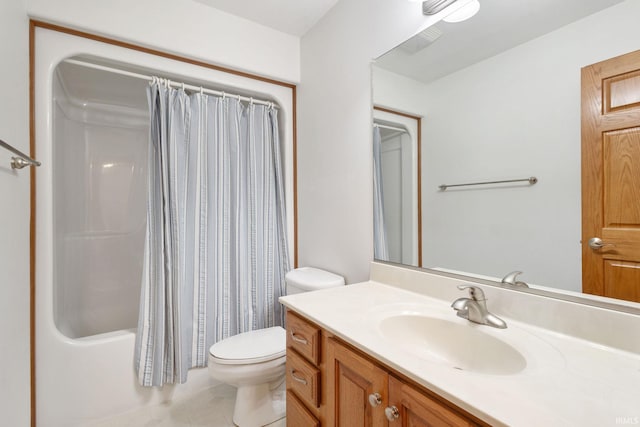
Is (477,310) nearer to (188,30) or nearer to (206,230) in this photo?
(206,230)

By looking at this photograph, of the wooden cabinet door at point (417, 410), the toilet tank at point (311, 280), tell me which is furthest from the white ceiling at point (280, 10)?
the wooden cabinet door at point (417, 410)

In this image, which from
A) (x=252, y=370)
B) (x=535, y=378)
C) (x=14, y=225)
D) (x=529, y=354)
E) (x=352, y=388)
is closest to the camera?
(x=535, y=378)

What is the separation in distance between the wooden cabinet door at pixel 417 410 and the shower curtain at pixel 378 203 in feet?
2.69

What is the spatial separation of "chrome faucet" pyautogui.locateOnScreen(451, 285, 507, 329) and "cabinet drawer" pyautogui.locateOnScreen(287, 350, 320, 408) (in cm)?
55

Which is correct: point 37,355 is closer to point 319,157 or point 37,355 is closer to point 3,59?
point 3,59

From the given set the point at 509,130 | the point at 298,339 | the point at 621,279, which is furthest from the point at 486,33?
the point at 298,339

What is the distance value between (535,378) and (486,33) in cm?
116

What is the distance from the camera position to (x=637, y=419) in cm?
49

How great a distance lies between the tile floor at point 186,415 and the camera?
1562mm

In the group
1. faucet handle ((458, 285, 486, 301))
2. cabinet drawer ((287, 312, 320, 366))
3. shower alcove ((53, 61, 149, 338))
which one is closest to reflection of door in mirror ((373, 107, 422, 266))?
faucet handle ((458, 285, 486, 301))

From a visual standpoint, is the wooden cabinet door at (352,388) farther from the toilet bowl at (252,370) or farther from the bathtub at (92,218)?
the bathtub at (92,218)

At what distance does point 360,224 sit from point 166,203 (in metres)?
1.16

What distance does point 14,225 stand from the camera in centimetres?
120

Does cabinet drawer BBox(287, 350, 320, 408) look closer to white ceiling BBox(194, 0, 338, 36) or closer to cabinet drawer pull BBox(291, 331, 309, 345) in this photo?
cabinet drawer pull BBox(291, 331, 309, 345)
